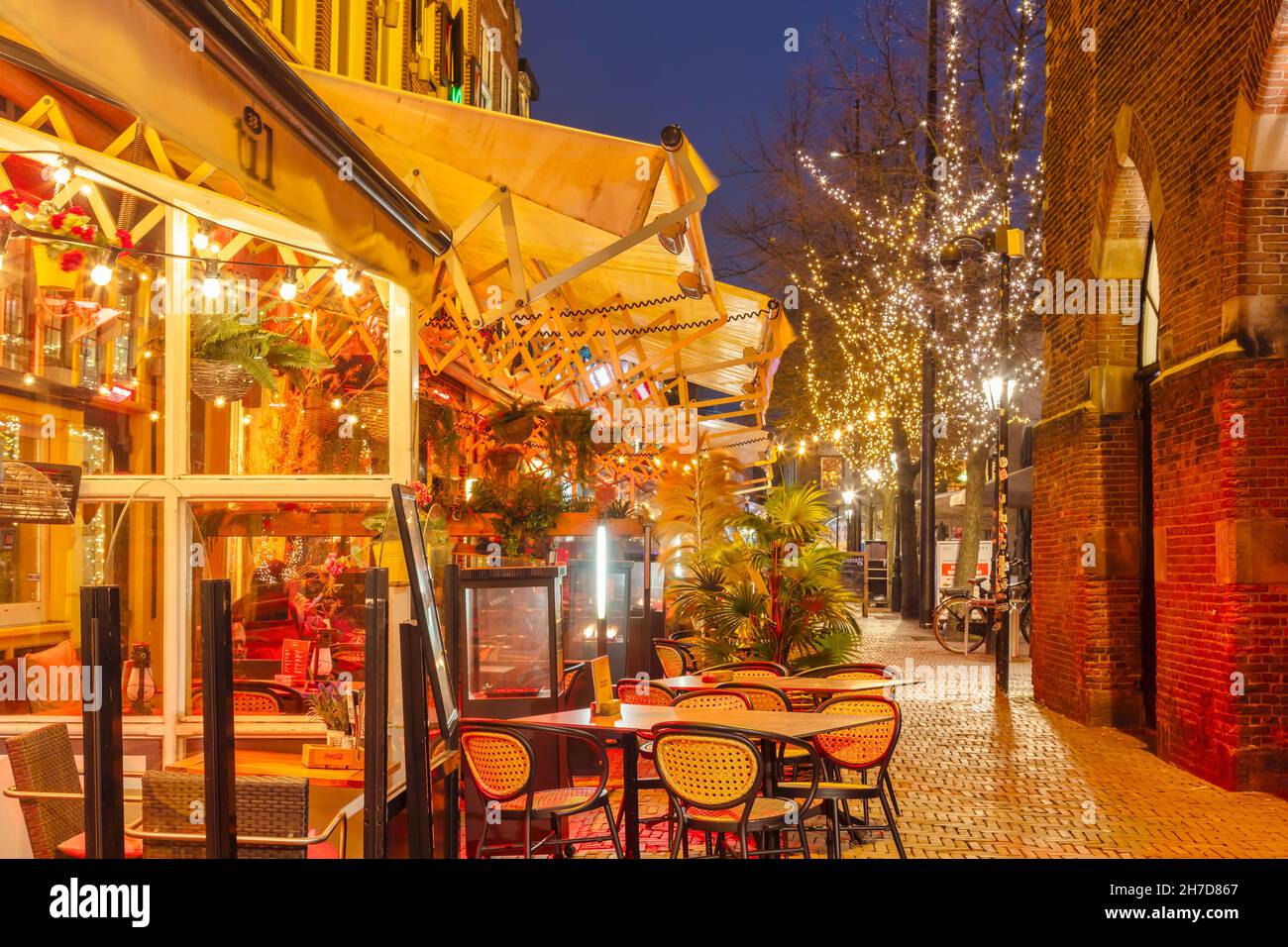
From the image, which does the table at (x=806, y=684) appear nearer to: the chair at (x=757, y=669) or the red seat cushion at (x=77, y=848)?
the chair at (x=757, y=669)

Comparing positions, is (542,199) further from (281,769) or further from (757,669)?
(757,669)

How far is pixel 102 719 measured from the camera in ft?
12.6


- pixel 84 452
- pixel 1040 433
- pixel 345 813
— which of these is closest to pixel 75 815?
pixel 345 813

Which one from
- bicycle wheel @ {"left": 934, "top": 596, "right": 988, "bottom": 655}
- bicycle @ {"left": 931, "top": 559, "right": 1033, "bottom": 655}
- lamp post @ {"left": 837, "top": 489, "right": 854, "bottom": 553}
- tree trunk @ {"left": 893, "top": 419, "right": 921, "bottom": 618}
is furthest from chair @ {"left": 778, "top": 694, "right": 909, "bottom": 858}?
lamp post @ {"left": 837, "top": 489, "right": 854, "bottom": 553}

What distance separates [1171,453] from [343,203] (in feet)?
30.3

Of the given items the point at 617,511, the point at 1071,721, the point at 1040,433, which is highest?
the point at 1040,433

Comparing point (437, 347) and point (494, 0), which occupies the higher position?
point (494, 0)

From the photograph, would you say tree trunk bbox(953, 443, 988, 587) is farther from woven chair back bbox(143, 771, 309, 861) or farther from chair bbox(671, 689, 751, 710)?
woven chair back bbox(143, 771, 309, 861)

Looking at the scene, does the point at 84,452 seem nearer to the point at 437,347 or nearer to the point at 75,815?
the point at 75,815

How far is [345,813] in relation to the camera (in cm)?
529

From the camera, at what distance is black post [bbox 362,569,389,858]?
14.8ft

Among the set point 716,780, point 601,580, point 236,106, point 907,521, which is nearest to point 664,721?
point 716,780

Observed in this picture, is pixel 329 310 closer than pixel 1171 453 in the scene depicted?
Yes

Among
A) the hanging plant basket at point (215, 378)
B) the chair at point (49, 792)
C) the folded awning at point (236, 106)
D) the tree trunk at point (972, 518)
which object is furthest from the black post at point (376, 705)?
the tree trunk at point (972, 518)
